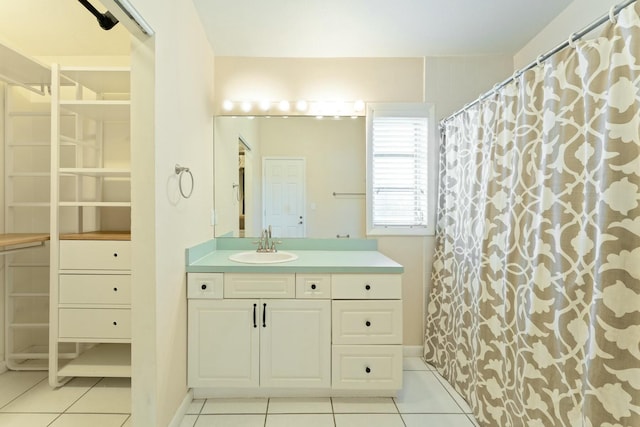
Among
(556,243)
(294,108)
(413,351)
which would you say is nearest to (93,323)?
(294,108)

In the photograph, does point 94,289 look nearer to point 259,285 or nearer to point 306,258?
point 259,285

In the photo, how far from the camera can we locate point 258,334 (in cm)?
195

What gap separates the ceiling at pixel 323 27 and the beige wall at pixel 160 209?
1.50 feet

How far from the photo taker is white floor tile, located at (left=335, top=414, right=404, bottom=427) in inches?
70.2

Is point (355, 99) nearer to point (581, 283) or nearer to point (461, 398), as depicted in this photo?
point (581, 283)

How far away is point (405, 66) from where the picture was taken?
8.52 ft

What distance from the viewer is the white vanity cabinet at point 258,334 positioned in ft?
6.37

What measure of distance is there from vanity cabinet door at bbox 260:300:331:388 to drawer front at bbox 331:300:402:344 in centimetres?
7

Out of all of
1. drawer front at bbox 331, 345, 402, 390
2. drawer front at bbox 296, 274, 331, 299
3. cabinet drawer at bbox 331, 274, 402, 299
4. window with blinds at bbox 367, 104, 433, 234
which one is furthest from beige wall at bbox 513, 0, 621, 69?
drawer front at bbox 331, 345, 402, 390

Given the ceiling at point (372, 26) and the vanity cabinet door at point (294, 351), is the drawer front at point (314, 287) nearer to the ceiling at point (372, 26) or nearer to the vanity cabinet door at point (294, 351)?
the vanity cabinet door at point (294, 351)

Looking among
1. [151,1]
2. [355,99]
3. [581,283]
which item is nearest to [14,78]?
[151,1]

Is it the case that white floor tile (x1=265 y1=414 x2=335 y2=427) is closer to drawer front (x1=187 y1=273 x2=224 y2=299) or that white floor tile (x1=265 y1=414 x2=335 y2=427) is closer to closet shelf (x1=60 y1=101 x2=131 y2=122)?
drawer front (x1=187 y1=273 x2=224 y2=299)

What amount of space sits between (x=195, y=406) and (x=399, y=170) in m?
2.20

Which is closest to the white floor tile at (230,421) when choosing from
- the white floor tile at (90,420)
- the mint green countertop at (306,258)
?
the white floor tile at (90,420)
